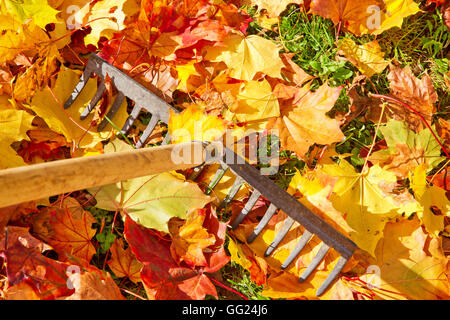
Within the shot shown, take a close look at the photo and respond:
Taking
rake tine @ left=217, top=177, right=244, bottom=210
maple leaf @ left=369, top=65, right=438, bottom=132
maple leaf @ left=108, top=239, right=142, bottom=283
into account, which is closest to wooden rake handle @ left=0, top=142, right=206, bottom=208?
rake tine @ left=217, top=177, right=244, bottom=210

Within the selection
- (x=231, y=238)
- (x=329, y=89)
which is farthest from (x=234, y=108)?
(x=231, y=238)

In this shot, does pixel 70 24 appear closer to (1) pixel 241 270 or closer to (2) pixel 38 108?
(2) pixel 38 108

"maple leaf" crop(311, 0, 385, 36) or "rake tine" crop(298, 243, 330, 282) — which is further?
"maple leaf" crop(311, 0, 385, 36)

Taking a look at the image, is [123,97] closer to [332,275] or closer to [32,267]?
[32,267]

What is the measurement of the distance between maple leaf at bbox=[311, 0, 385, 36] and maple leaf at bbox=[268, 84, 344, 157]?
12.7 inches

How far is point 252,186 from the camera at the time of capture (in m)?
1.28

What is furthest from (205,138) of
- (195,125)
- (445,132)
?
(445,132)

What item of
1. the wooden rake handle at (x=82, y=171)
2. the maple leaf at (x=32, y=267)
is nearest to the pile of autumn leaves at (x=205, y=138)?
the maple leaf at (x=32, y=267)

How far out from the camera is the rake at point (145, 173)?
921mm

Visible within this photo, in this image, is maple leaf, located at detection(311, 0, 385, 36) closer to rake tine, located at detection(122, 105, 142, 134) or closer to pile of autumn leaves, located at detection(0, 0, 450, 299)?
pile of autumn leaves, located at detection(0, 0, 450, 299)

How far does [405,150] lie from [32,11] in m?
1.37

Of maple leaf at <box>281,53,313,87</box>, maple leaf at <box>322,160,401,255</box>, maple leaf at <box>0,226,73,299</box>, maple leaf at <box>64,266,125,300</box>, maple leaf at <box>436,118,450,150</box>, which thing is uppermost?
maple leaf at <box>281,53,313,87</box>

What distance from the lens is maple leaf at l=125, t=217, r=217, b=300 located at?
125cm

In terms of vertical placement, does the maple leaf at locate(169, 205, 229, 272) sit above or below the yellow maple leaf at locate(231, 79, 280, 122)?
below
